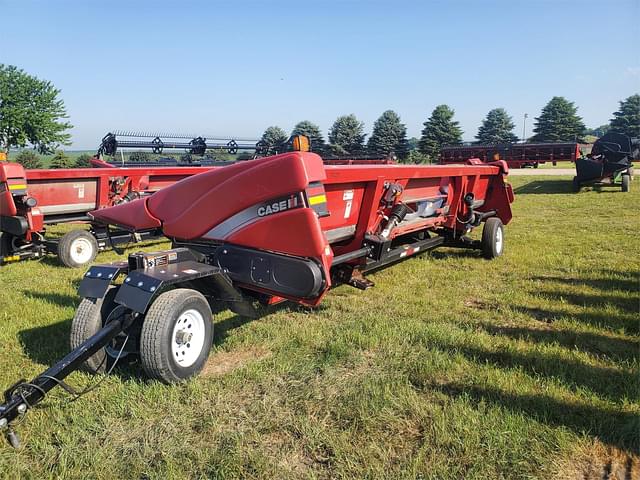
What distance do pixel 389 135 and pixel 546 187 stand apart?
86.0 feet

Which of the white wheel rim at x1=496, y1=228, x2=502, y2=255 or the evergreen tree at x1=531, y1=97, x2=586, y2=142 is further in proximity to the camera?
the evergreen tree at x1=531, y1=97, x2=586, y2=142

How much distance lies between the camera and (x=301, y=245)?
3316 mm

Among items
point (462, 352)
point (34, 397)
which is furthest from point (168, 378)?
point (462, 352)

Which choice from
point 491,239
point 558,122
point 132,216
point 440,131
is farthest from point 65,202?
point 558,122

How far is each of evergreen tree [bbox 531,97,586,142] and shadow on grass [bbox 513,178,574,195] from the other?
151ft

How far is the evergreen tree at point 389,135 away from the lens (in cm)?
3781

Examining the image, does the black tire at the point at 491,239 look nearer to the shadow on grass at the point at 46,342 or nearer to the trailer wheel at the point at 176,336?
the trailer wheel at the point at 176,336

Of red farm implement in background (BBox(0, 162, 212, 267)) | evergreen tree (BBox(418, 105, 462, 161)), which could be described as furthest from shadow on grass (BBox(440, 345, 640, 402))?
evergreen tree (BBox(418, 105, 462, 161))

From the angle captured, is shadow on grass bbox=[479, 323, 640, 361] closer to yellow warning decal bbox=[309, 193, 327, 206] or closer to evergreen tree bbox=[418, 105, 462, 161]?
yellow warning decal bbox=[309, 193, 327, 206]

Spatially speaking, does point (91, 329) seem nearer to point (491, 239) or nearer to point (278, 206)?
point (278, 206)

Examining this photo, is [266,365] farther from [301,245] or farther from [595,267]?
[595,267]

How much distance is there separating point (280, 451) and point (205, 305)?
1167 millimetres

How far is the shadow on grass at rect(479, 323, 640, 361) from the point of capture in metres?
3.49

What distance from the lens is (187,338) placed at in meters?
3.10
